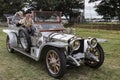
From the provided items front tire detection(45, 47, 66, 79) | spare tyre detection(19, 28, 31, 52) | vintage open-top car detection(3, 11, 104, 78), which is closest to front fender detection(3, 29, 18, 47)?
vintage open-top car detection(3, 11, 104, 78)

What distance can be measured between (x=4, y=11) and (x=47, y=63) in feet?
79.6

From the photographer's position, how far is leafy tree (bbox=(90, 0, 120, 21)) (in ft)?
102

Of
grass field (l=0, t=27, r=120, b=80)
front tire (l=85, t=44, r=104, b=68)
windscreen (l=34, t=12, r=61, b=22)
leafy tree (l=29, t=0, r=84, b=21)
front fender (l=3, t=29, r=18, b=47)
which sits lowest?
grass field (l=0, t=27, r=120, b=80)

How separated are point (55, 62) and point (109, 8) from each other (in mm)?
28346

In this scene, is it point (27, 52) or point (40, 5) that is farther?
point (40, 5)

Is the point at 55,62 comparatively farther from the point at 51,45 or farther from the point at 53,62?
the point at 51,45

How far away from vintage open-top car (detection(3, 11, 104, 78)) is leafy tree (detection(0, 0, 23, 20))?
2208 centimetres

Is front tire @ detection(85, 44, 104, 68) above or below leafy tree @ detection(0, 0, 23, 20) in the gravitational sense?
below

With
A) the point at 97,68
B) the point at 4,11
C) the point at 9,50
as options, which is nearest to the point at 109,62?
the point at 97,68

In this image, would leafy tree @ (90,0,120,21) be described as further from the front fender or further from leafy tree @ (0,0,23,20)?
the front fender

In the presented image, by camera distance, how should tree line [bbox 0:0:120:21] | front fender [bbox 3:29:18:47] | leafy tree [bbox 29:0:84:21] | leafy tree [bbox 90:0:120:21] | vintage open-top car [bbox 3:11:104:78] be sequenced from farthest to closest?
leafy tree [bbox 29:0:84:21] < leafy tree [bbox 90:0:120:21] < tree line [bbox 0:0:120:21] < front fender [bbox 3:29:18:47] < vintage open-top car [bbox 3:11:104:78]

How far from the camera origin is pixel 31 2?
1484 inches

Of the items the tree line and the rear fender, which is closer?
the rear fender

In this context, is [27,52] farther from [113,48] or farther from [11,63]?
[113,48]
